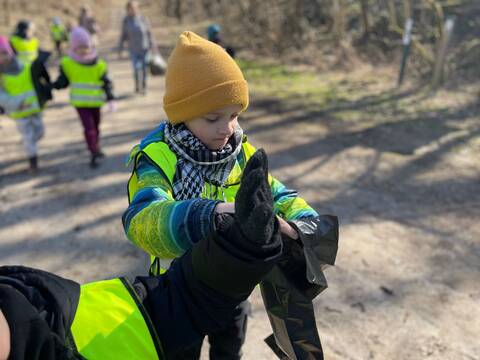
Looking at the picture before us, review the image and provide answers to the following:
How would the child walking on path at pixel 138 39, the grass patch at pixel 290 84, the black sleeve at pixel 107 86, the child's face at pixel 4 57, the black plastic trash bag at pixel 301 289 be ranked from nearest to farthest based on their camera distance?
1. the black plastic trash bag at pixel 301 289
2. the child's face at pixel 4 57
3. the black sleeve at pixel 107 86
4. the grass patch at pixel 290 84
5. the child walking on path at pixel 138 39

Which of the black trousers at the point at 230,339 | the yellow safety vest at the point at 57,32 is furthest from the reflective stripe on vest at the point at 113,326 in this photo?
the yellow safety vest at the point at 57,32

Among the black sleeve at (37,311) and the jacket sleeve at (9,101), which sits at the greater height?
the black sleeve at (37,311)

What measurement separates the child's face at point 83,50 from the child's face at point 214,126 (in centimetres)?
434

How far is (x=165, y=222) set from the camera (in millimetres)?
1271

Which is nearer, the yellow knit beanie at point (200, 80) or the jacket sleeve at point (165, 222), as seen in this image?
the jacket sleeve at point (165, 222)

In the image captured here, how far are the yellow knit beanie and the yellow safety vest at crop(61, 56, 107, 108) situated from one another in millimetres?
4272

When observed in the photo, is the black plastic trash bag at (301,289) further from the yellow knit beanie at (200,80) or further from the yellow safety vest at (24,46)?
the yellow safety vest at (24,46)

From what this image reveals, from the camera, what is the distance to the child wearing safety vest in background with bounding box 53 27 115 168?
5.62 meters

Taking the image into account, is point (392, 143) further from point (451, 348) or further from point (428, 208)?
point (451, 348)

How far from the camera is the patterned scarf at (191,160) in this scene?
5.69ft


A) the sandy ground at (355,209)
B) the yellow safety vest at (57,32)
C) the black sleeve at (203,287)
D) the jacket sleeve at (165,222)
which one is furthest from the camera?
the yellow safety vest at (57,32)

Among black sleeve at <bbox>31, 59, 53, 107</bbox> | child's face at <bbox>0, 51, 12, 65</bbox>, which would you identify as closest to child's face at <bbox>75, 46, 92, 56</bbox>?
black sleeve at <bbox>31, 59, 53, 107</bbox>

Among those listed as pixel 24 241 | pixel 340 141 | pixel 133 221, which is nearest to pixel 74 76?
pixel 24 241

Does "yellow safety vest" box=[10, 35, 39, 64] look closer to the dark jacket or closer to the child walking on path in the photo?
the child walking on path
